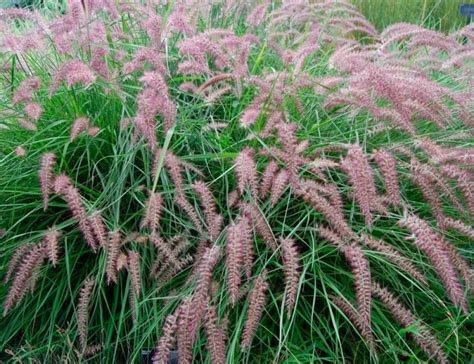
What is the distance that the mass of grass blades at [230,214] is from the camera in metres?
2.04

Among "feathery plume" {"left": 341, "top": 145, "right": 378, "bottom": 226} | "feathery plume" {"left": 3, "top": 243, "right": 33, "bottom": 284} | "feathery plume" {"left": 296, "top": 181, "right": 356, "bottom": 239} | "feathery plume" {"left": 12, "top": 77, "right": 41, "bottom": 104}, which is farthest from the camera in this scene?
"feathery plume" {"left": 12, "top": 77, "right": 41, "bottom": 104}

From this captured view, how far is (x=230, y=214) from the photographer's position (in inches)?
88.8

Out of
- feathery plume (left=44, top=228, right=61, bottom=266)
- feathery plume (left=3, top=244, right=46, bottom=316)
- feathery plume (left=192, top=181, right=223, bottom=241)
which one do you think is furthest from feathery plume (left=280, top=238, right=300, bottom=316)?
feathery plume (left=3, top=244, right=46, bottom=316)

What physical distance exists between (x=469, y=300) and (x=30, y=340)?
6.04ft

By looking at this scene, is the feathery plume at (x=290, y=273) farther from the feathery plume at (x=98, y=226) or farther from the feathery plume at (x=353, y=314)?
the feathery plume at (x=98, y=226)

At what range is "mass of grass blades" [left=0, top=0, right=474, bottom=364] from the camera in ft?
6.68

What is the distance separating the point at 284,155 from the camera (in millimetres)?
2197

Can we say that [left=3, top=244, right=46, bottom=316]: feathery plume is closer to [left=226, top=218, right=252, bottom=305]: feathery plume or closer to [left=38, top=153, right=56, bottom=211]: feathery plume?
[left=38, top=153, right=56, bottom=211]: feathery plume

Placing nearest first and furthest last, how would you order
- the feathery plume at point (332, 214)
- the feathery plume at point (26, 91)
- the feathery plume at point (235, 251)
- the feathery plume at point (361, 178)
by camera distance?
the feathery plume at point (235, 251), the feathery plume at point (361, 178), the feathery plume at point (332, 214), the feathery plume at point (26, 91)

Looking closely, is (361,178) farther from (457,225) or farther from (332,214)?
(457,225)

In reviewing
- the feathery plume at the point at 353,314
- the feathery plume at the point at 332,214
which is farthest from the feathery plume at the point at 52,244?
the feathery plume at the point at 353,314

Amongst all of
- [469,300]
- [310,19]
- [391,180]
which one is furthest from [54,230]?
[310,19]

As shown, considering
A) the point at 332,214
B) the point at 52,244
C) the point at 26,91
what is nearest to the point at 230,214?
the point at 332,214

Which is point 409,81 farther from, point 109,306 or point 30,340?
point 30,340
